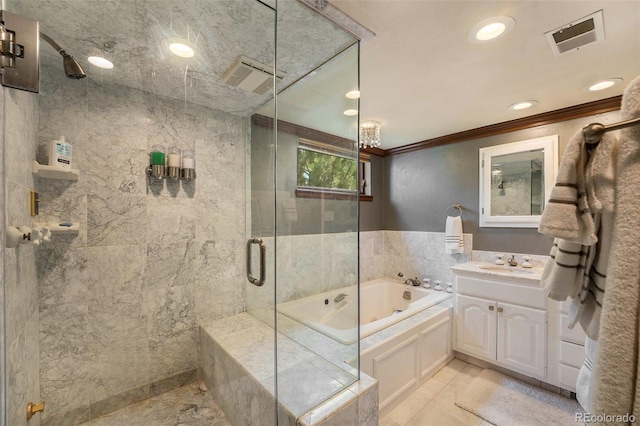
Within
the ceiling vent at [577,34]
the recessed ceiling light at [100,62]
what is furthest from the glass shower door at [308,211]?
the ceiling vent at [577,34]

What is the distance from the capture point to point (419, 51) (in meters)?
1.51

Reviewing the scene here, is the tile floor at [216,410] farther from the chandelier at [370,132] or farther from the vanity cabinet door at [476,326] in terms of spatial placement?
the chandelier at [370,132]

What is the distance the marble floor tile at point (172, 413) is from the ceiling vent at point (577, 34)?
9.46ft

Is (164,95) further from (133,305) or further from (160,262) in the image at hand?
(133,305)

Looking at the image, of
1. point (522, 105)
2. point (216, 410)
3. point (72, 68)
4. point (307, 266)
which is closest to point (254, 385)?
point (216, 410)

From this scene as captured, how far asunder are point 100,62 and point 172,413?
7.25 feet

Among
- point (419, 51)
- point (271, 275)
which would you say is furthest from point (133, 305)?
point (419, 51)

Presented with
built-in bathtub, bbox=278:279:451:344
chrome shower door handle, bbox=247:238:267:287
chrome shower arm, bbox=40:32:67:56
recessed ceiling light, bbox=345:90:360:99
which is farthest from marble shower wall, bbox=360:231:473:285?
chrome shower arm, bbox=40:32:67:56

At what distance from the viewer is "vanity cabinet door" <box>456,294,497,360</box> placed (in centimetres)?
234

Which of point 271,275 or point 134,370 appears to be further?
point 271,275

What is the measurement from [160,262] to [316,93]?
171 centimetres

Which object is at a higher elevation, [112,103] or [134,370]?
[112,103]

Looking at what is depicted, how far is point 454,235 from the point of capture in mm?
2881

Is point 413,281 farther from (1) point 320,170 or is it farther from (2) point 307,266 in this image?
(1) point 320,170
